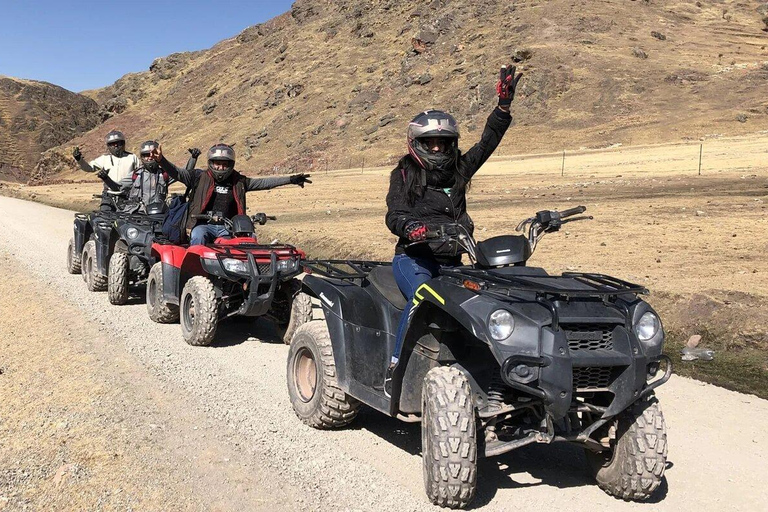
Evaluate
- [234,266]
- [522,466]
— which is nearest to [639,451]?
[522,466]

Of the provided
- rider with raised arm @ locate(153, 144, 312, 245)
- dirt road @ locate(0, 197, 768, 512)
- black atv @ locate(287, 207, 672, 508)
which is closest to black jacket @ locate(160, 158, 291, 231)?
rider with raised arm @ locate(153, 144, 312, 245)

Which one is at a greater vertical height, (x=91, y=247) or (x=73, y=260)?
(x=91, y=247)

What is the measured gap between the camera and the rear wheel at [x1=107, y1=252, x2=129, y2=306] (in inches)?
420

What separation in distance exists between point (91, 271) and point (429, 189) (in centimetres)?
842

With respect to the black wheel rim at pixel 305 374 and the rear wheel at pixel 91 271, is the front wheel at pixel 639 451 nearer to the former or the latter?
the black wheel rim at pixel 305 374

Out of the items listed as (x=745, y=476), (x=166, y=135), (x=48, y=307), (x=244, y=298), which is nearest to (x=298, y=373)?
(x=244, y=298)

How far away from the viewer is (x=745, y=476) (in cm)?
502

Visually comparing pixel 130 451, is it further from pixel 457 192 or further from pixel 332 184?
pixel 332 184

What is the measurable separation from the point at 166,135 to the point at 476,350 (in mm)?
90272

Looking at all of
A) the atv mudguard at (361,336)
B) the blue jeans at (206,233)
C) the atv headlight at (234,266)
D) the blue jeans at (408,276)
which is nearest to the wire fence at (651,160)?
the blue jeans at (206,233)

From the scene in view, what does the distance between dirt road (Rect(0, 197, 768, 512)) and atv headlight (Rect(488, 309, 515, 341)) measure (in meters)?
1.15

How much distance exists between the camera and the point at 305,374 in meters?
6.23

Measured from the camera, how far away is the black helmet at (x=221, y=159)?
9.34m

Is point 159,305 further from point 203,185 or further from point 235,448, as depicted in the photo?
point 235,448
